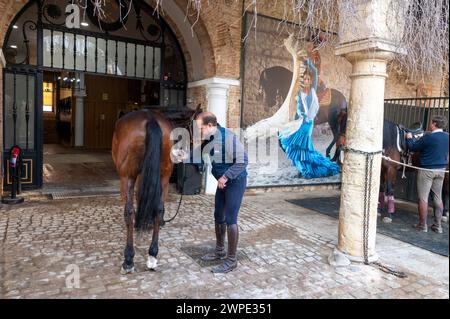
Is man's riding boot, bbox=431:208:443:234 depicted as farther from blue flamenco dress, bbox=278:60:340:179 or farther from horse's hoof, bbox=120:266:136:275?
horse's hoof, bbox=120:266:136:275

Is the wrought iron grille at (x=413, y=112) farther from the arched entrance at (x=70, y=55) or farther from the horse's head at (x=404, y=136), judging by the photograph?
the arched entrance at (x=70, y=55)

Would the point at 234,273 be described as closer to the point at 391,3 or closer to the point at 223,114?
the point at 391,3

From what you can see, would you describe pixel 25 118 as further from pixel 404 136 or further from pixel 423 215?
pixel 423 215

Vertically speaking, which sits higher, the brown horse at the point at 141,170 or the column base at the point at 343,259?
the brown horse at the point at 141,170

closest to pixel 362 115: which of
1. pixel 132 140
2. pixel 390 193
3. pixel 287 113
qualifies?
pixel 132 140


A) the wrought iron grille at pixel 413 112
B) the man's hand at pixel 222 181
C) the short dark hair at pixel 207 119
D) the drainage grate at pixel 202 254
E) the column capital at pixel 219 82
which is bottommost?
the drainage grate at pixel 202 254

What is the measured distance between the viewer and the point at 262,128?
8.26 m

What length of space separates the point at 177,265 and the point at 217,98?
4.55m

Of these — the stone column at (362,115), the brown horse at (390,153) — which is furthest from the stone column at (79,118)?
the stone column at (362,115)

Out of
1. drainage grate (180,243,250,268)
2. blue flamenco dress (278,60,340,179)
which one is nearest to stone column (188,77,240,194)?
blue flamenco dress (278,60,340,179)

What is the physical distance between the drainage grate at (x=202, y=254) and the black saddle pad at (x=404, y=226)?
Result: 2494 mm

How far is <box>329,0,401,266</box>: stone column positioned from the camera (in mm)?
3773

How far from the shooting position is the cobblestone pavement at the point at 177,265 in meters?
3.29
